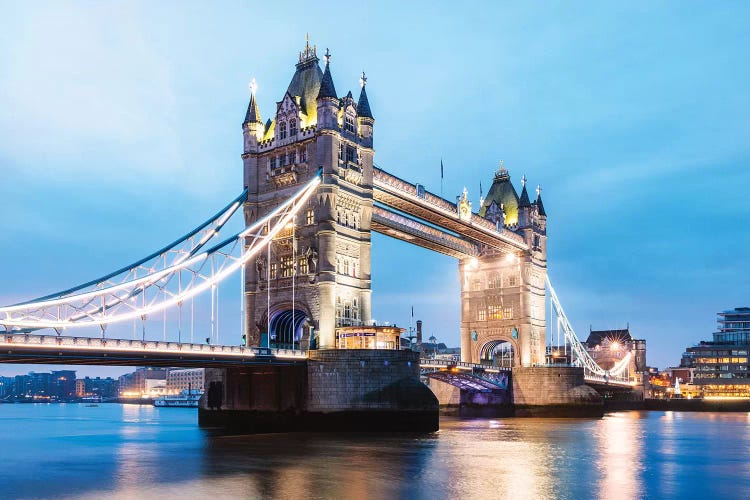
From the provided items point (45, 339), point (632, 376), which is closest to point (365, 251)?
point (45, 339)

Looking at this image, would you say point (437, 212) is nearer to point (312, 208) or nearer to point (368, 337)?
point (312, 208)

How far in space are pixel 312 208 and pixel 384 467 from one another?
87.8ft

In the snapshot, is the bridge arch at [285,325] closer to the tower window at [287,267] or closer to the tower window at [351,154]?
the tower window at [287,267]

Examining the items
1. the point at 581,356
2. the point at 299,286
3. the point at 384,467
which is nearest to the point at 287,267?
the point at 299,286

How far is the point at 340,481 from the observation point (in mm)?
29719

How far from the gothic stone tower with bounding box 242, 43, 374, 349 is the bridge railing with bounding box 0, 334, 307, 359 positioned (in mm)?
7518

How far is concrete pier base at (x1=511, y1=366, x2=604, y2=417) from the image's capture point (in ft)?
265

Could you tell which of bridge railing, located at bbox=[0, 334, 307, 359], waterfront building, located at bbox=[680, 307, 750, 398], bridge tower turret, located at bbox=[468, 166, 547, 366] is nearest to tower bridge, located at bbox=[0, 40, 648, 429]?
bridge railing, located at bbox=[0, 334, 307, 359]

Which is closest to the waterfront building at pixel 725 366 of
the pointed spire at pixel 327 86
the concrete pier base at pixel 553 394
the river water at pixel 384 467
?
the concrete pier base at pixel 553 394

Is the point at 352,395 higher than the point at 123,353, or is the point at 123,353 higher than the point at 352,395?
the point at 123,353

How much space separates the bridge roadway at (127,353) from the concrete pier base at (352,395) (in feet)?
6.40

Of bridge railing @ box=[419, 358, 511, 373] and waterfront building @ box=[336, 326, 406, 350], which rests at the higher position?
waterfront building @ box=[336, 326, 406, 350]

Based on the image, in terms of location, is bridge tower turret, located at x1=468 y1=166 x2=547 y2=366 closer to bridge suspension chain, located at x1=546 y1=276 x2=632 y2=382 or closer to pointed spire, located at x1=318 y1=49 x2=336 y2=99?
bridge suspension chain, located at x1=546 y1=276 x2=632 y2=382

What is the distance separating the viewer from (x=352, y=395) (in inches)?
1986
